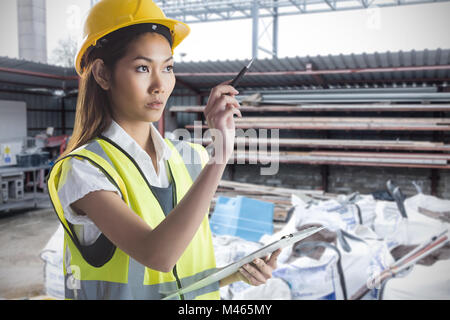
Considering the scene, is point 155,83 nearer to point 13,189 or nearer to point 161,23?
point 161,23

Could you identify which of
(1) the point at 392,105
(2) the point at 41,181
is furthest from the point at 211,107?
(2) the point at 41,181

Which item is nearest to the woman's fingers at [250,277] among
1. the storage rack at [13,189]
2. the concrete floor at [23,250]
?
the concrete floor at [23,250]

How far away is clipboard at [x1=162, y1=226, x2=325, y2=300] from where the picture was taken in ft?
1.57

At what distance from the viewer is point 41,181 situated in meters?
5.57

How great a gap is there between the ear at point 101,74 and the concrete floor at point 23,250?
2.47 m

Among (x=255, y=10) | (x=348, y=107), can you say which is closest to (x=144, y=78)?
(x=348, y=107)

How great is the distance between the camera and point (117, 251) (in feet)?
1.57

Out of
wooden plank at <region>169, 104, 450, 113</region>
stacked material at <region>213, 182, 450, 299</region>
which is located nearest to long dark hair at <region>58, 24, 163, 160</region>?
stacked material at <region>213, 182, 450, 299</region>

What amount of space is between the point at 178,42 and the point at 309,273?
1396 millimetres

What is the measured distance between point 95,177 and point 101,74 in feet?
0.48

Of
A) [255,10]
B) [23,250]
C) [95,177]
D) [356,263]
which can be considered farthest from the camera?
[255,10]

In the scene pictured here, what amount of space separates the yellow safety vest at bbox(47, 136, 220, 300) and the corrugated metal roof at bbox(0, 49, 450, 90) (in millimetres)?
2691

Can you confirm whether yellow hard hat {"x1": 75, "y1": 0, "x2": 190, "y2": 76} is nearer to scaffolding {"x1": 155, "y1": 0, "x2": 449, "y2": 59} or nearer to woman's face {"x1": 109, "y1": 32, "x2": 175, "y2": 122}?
woman's face {"x1": 109, "y1": 32, "x2": 175, "y2": 122}

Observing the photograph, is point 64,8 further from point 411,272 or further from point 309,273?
point 411,272
